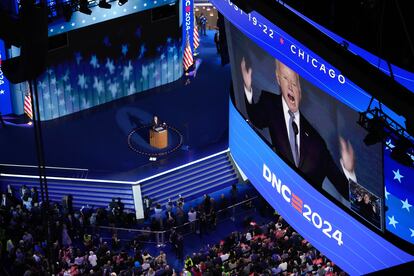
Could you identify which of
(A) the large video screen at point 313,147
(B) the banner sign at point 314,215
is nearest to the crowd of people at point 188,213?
(B) the banner sign at point 314,215

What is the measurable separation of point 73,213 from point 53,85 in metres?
5.10

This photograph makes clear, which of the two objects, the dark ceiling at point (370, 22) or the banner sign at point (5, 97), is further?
the banner sign at point (5, 97)

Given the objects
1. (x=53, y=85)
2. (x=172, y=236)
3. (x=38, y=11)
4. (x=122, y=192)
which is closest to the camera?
(x=38, y=11)

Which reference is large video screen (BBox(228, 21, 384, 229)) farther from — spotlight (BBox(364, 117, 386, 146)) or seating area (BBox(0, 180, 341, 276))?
seating area (BBox(0, 180, 341, 276))

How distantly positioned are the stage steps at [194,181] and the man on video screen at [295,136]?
6082 mm

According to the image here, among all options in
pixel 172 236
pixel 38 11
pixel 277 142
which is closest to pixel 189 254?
pixel 172 236

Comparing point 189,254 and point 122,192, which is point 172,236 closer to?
point 189,254

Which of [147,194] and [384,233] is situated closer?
[384,233]

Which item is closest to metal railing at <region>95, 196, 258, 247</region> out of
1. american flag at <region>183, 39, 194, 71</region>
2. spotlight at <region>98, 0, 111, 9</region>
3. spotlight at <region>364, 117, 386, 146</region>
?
spotlight at <region>98, 0, 111, 9</region>

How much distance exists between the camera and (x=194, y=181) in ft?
74.8

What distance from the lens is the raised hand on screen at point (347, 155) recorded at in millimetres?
13703

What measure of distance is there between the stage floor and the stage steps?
358mm

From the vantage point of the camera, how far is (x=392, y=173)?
509 inches

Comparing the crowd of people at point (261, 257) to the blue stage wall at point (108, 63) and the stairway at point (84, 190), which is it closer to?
the stairway at point (84, 190)
